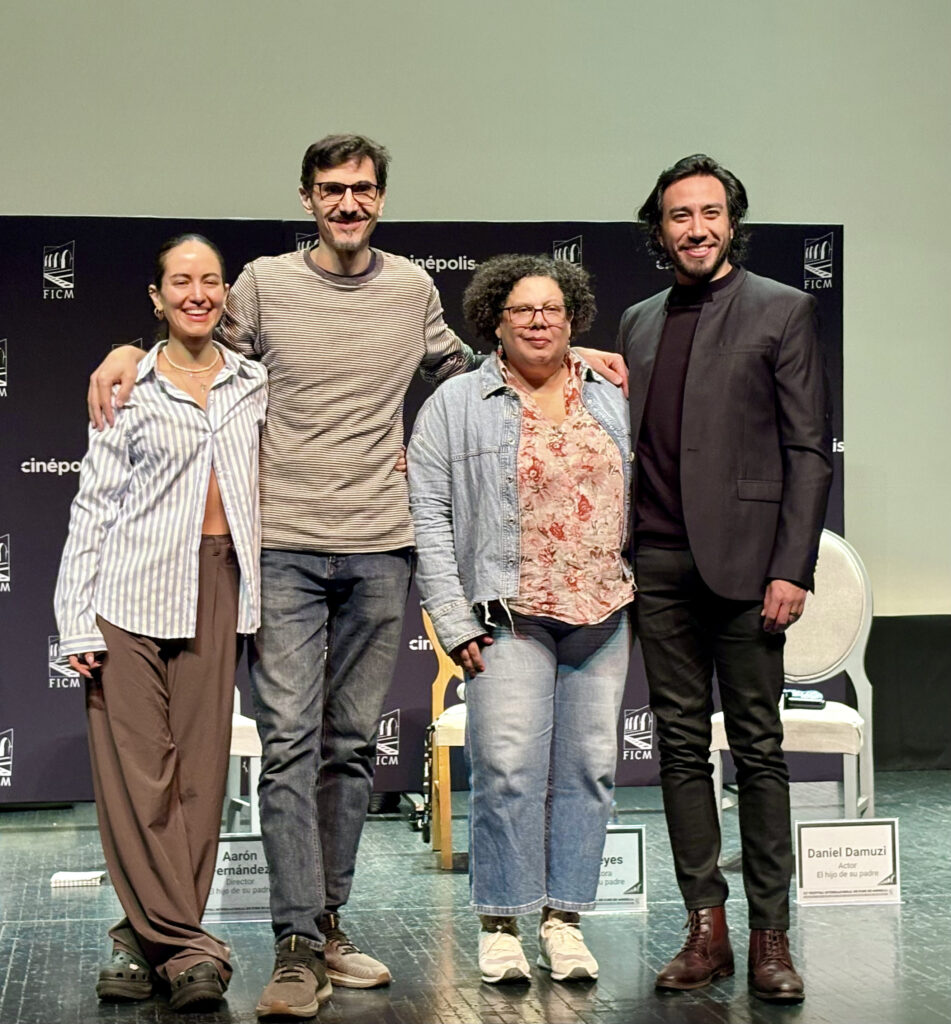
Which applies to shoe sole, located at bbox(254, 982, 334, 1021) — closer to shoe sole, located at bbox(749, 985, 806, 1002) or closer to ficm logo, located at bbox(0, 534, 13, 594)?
shoe sole, located at bbox(749, 985, 806, 1002)

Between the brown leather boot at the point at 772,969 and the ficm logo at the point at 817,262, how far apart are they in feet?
9.65

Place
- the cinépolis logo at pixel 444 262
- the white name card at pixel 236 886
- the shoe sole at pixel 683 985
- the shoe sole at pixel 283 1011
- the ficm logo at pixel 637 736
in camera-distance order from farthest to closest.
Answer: the ficm logo at pixel 637 736 < the cinépolis logo at pixel 444 262 < the white name card at pixel 236 886 < the shoe sole at pixel 683 985 < the shoe sole at pixel 283 1011

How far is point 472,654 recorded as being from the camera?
10.1ft

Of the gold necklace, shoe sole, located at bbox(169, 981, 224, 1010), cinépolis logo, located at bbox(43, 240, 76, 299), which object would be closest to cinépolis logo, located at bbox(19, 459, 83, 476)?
cinépolis logo, located at bbox(43, 240, 76, 299)

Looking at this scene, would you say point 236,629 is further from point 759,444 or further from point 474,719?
point 759,444

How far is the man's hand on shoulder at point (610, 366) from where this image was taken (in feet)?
10.7

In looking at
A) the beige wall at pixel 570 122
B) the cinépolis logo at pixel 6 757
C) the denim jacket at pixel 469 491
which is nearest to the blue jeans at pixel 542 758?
the denim jacket at pixel 469 491

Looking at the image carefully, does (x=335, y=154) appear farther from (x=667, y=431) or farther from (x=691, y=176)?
(x=667, y=431)

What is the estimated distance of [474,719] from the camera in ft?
10.3

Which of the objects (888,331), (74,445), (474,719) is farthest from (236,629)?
(888,331)

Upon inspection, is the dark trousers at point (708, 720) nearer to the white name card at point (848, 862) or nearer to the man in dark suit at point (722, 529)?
the man in dark suit at point (722, 529)

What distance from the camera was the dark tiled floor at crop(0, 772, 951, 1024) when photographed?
298 cm

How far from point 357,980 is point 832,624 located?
7.34 ft

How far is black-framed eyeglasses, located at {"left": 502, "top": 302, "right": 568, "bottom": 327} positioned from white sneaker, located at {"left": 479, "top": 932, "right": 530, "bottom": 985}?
129 cm
